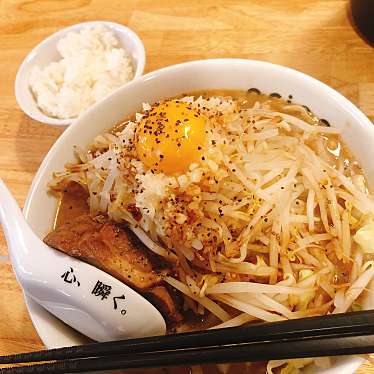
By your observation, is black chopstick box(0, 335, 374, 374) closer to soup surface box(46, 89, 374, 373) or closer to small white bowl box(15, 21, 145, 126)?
soup surface box(46, 89, 374, 373)

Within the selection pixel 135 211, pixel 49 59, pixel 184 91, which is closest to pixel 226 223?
pixel 135 211

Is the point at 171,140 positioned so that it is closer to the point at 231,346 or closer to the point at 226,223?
the point at 226,223

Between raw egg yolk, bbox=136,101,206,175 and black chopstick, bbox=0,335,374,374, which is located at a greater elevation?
raw egg yolk, bbox=136,101,206,175

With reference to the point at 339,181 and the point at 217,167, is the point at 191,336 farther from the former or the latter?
the point at 339,181

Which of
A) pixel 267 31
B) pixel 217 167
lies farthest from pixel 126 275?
pixel 267 31

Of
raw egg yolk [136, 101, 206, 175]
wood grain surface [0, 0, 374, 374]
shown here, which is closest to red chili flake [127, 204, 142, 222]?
raw egg yolk [136, 101, 206, 175]
